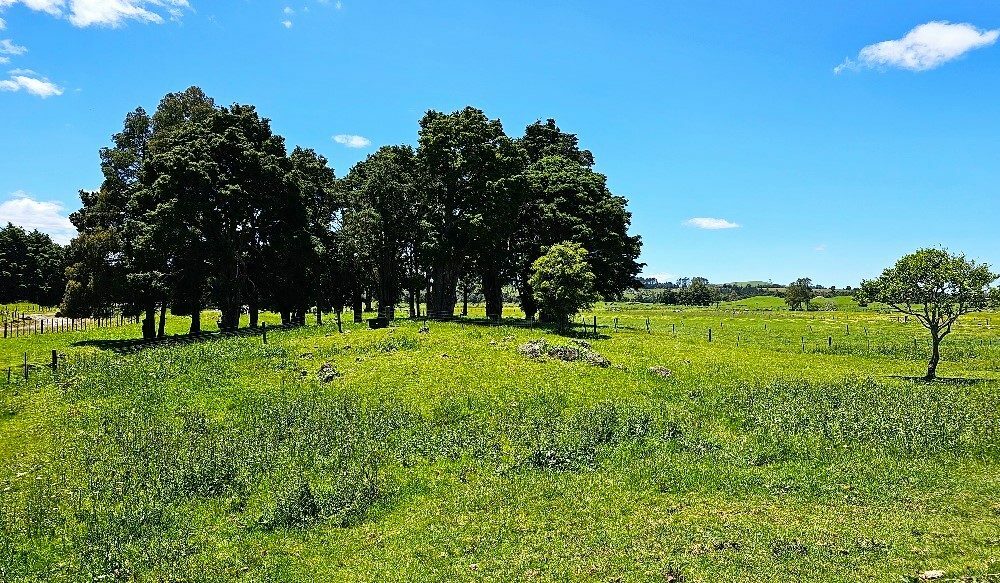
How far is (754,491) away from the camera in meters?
17.7

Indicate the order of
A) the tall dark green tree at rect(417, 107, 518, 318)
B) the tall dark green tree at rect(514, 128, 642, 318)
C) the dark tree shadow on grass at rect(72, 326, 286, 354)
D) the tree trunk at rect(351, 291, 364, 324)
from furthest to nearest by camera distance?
1. the tree trunk at rect(351, 291, 364, 324)
2. the tall dark green tree at rect(514, 128, 642, 318)
3. the tall dark green tree at rect(417, 107, 518, 318)
4. the dark tree shadow on grass at rect(72, 326, 286, 354)

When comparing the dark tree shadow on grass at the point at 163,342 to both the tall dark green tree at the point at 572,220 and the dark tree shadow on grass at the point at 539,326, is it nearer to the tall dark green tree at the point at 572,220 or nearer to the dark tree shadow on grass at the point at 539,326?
the dark tree shadow on grass at the point at 539,326

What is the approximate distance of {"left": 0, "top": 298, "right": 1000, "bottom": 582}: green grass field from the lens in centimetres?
1343

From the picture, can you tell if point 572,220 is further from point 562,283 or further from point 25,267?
point 25,267

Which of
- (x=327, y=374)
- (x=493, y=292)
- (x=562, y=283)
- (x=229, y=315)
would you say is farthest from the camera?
(x=493, y=292)

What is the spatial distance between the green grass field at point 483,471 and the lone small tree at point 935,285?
16.3 ft

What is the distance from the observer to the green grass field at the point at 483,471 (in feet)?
44.1

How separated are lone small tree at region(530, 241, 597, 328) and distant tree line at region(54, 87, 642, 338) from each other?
5.46 feet

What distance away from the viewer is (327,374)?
31281 mm

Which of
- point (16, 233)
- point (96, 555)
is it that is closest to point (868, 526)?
point (96, 555)

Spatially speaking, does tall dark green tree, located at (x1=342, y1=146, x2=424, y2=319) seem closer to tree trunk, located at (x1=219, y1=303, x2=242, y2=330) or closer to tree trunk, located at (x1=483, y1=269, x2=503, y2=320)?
tree trunk, located at (x1=483, y1=269, x2=503, y2=320)

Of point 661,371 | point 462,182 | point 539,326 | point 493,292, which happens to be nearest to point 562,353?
point 661,371

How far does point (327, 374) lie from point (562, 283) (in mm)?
23753

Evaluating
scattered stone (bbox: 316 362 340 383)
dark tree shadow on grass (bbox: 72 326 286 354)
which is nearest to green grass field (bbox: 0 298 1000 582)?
scattered stone (bbox: 316 362 340 383)
